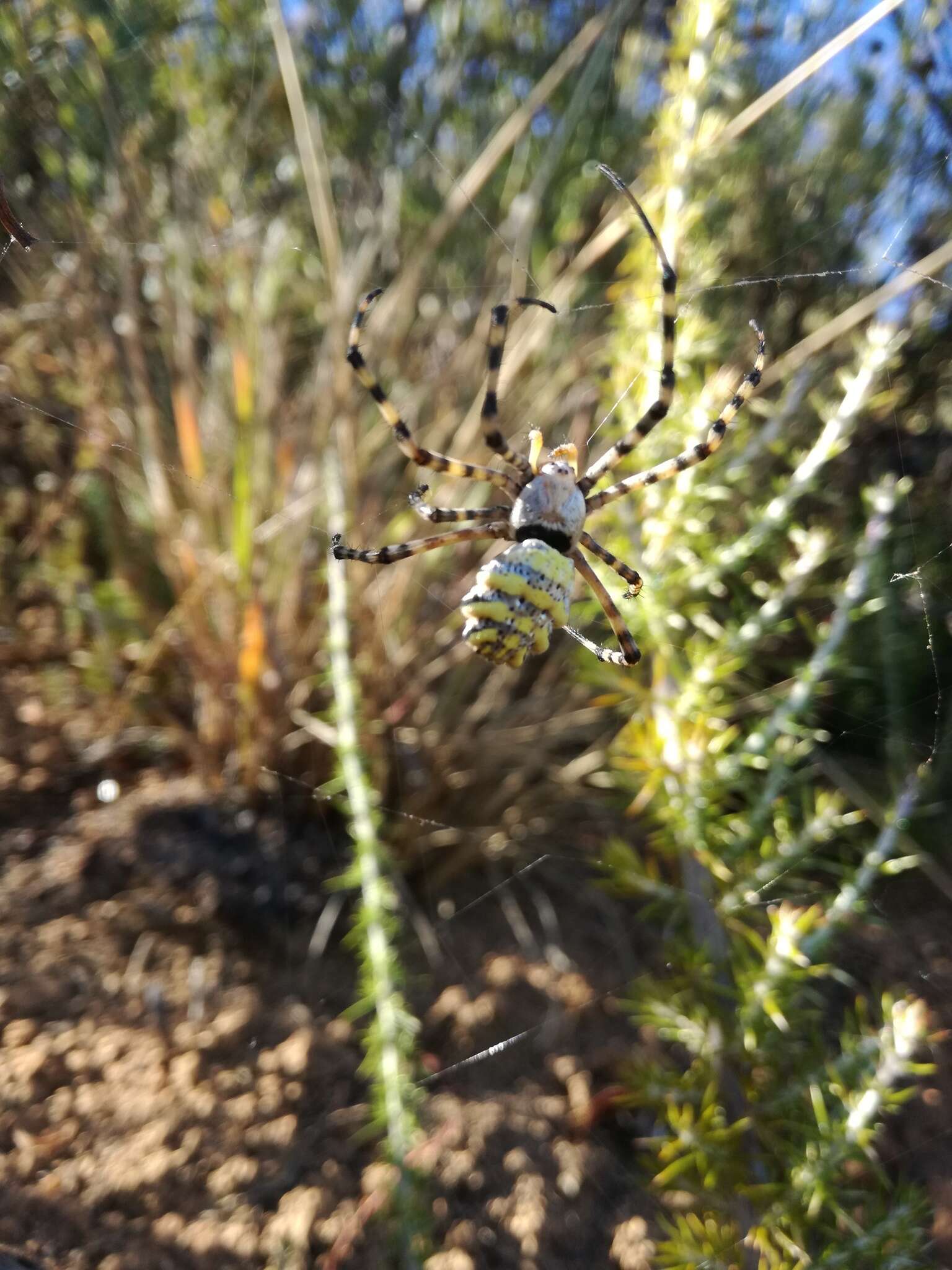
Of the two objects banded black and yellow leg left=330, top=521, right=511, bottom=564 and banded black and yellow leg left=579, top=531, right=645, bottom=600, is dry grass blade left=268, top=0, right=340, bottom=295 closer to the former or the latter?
banded black and yellow leg left=330, top=521, right=511, bottom=564

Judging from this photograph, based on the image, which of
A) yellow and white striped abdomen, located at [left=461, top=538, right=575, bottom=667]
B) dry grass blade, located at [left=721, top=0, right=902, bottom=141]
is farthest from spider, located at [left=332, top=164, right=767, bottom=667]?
dry grass blade, located at [left=721, top=0, right=902, bottom=141]

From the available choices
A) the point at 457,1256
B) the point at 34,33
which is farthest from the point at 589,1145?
the point at 34,33

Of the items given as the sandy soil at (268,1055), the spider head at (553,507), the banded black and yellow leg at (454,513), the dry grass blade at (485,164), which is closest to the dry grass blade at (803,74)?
the dry grass blade at (485,164)

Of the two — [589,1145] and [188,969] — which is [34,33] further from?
[589,1145]

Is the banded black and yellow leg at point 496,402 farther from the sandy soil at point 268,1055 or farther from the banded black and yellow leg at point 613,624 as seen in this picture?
the sandy soil at point 268,1055

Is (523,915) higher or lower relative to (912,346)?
Answer: lower

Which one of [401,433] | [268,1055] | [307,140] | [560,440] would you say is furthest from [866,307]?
[268,1055]

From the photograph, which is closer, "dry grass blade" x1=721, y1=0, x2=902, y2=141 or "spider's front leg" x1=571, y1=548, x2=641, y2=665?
"dry grass blade" x1=721, y1=0, x2=902, y2=141
